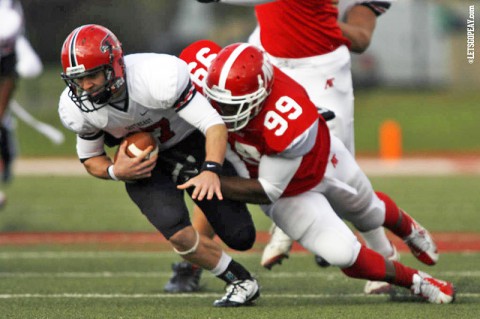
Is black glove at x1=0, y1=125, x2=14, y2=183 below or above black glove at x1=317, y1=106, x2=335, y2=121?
above

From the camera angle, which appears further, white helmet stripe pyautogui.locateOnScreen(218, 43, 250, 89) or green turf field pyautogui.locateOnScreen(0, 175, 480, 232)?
green turf field pyautogui.locateOnScreen(0, 175, 480, 232)

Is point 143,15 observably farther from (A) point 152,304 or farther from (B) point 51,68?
(A) point 152,304

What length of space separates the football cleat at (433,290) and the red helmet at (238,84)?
112 cm

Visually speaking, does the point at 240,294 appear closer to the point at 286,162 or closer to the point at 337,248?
the point at 337,248

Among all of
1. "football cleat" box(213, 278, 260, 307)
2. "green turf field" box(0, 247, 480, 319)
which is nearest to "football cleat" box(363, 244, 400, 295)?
"green turf field" box(0, 247, 480, 319)

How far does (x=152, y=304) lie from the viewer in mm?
5160

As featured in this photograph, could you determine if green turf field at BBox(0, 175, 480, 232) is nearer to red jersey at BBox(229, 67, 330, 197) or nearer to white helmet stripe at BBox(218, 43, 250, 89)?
red jersey at BBox(229, 67, 330, 197)

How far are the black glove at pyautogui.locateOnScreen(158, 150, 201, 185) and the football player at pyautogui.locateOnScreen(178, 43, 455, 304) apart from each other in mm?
222

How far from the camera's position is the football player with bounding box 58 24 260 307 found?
4770mm

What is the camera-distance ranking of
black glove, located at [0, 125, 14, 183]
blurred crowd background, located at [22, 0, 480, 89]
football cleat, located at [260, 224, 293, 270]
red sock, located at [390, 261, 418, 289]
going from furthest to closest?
blurred crowd background, located at [22, 0, 480, 89] < black glove, located at [0, 125, 14, 183] < football cleat, located at [260, 224, 293, 270] < red sock, located at [390, 261, 418, 289]

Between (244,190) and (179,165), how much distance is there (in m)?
0.44

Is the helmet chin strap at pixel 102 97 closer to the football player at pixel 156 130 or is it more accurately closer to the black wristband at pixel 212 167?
the football player at pixel 156 130

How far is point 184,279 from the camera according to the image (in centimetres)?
579

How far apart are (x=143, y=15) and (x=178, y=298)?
2614cm
